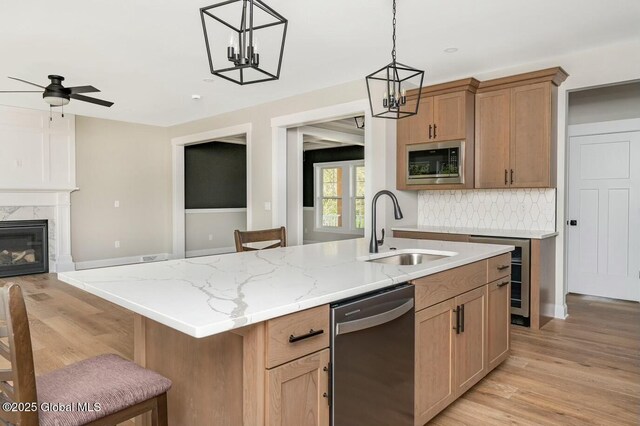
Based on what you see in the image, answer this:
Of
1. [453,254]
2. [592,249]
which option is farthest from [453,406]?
[592,249]

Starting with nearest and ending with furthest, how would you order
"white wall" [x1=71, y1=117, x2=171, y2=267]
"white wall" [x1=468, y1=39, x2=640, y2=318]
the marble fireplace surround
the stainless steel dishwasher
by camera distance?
the stainless steel dishwasher
"white wall" [x1=468, y1=39, x2=640, y2=318]
the marble fireplace surround
"white wall" [x1=71, y1=117, x2=171, y2=267]

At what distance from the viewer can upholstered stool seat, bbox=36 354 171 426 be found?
1250 mm

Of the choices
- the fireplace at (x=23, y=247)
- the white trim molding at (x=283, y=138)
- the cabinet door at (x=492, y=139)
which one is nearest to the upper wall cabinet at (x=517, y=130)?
the cabinet door at (x=492, y=139)

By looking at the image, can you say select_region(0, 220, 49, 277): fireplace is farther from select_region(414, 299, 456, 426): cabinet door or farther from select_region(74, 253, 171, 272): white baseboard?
select_region(414, 299, 456, 426): cabinet door

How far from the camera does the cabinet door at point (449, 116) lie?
4.32 metres

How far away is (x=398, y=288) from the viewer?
1799 mm

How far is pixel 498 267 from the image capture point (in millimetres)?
2697

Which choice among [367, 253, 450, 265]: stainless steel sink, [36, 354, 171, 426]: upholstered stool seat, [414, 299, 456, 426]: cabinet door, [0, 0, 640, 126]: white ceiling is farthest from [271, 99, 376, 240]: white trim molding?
[36, 354, 171, 426]: upholstered stool seat

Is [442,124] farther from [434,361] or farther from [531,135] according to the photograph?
[434,361]

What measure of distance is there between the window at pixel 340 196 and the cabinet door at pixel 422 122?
162 inches

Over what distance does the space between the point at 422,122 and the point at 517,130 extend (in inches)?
38.3

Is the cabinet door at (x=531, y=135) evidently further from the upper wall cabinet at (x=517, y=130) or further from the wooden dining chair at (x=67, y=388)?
the wooden dining chair at (x=67, y=388)

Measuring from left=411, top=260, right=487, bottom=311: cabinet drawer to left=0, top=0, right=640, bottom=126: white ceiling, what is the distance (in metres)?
1.89

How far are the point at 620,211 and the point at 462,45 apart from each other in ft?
8.94
